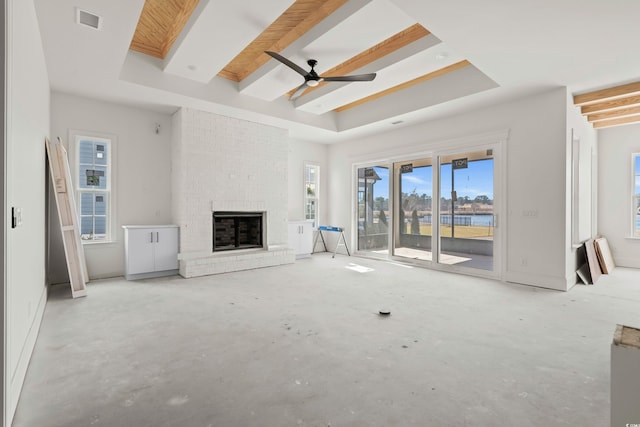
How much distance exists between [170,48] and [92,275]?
3775 millimetres

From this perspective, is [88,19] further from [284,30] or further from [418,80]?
[418,80]

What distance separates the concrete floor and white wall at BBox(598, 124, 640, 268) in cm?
278

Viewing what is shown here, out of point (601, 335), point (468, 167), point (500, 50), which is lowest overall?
point (601, 335)

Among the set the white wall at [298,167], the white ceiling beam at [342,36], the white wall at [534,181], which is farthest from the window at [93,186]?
the white wall at [534,181]

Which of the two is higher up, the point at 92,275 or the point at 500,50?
the point at 500,50

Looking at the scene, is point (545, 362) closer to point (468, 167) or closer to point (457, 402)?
point (457, 402)

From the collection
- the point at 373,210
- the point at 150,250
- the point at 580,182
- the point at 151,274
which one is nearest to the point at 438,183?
the point at 373,210

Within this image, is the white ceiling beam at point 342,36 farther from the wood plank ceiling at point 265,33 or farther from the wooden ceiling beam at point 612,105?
the wooden ceiling beam at point 612,105

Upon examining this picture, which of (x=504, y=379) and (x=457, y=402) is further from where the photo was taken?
(x=504, y=379)

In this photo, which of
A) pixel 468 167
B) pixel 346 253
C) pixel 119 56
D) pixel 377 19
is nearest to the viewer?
pixel 377 19

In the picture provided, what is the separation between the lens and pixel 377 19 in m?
3.32

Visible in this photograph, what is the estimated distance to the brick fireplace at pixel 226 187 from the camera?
5484 mm

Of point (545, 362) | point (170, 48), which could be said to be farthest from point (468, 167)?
point (170, 48)

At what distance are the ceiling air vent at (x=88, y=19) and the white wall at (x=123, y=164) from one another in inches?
95.1
